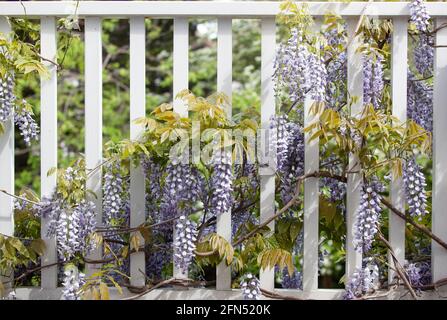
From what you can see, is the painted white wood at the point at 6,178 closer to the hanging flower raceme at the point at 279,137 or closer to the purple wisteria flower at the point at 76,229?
the purple wisteria flower at the point at 76,229

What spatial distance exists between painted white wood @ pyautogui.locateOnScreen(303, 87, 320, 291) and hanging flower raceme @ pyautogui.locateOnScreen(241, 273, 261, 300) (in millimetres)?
203

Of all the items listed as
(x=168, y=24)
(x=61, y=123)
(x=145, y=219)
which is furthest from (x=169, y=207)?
(x=168, y=24)

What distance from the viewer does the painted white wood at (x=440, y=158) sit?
103 inches

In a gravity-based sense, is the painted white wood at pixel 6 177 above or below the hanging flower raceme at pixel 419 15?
below

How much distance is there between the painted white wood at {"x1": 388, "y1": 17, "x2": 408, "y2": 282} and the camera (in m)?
2.61

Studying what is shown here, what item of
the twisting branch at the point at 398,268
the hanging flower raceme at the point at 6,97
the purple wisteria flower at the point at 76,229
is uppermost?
the hanging flower raceme at the point at 6,97

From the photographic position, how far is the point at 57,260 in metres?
2.67

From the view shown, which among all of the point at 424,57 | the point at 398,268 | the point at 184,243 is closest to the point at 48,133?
the point at 184,243

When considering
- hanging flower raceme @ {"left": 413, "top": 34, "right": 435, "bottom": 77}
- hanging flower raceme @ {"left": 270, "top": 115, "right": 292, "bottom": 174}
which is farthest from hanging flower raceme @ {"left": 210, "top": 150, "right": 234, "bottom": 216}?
hanging flower raceme @ {"left": 413, "top": 34, "right": 435, "bottom": 77}

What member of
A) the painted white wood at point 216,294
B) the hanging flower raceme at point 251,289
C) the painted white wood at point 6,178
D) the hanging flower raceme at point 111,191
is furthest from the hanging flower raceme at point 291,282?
the painted white wood at point 6,178

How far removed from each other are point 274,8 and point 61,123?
331 cm

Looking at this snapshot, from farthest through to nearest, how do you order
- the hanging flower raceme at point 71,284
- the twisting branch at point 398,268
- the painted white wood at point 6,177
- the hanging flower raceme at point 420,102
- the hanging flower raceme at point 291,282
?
the hanging flower raceme at point 291,282, the hanging flower raceme at point 420,102, the painted white wood at point 6,177, the twisting branch at point 398,268, the hanging flower raceme at point 71,284

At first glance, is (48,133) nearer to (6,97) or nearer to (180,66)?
(6,97)

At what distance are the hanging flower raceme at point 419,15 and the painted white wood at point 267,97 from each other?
52 centimetres
